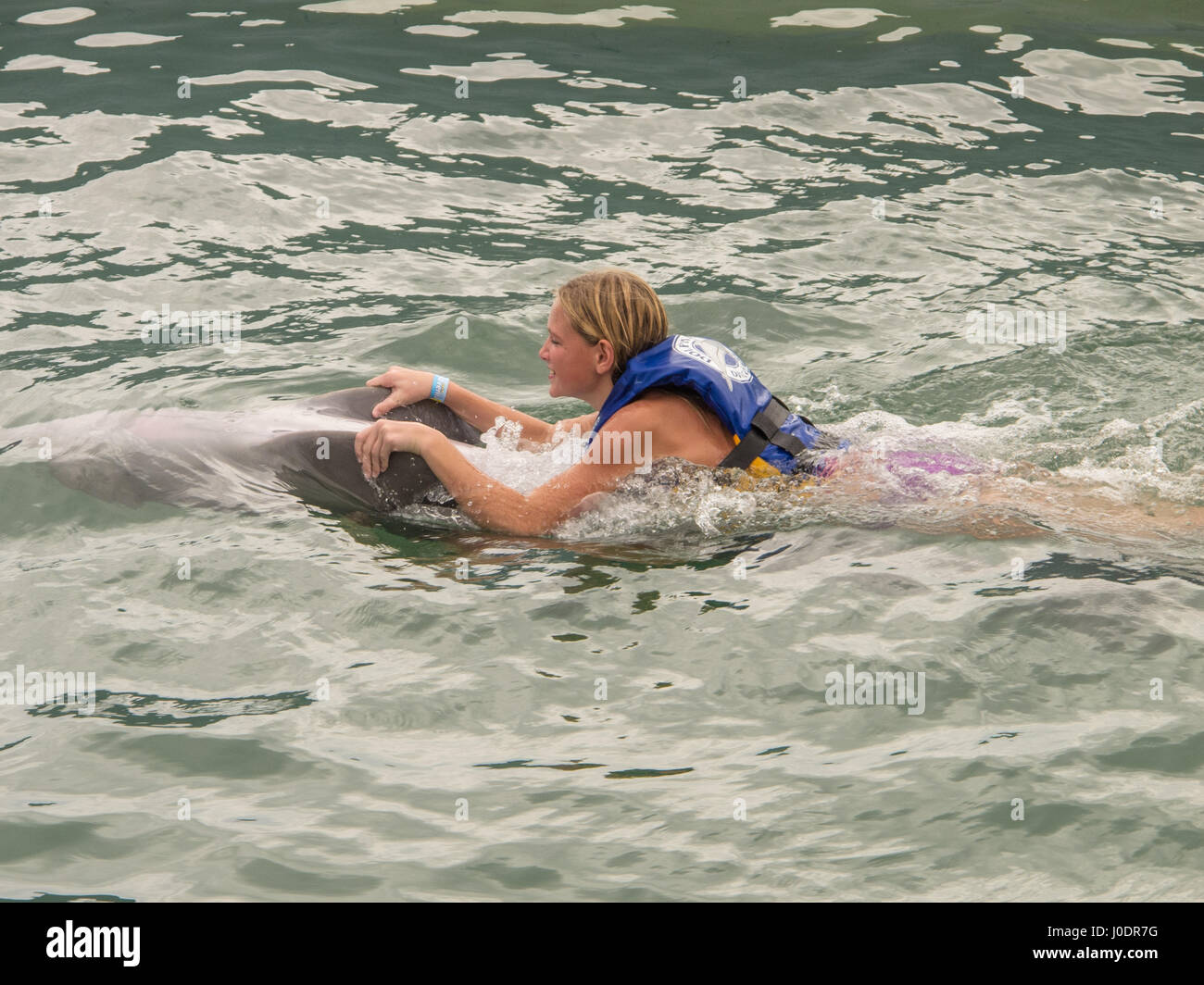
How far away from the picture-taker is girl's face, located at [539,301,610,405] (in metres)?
6.04

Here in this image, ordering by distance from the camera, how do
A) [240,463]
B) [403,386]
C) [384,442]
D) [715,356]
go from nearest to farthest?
[384,442], [715,356], [240,463], [403,386]

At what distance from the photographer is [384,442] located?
577cm

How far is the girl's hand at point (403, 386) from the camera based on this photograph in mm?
6262

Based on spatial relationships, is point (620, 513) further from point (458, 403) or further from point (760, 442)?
point (458, 403)

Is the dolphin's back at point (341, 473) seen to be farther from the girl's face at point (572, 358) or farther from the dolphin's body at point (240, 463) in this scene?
the girl's face at point (572, 358)

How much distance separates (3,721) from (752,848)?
268 centimetres

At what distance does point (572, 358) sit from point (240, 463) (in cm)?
164

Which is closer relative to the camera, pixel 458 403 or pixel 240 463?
pixel 240 463

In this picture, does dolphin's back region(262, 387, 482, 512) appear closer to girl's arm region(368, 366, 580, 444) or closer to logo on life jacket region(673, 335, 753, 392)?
girl's arm region(368, 366, 580, 444)

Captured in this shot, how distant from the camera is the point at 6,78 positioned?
11.4 metres

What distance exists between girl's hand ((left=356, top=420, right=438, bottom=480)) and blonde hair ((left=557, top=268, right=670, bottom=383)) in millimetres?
879

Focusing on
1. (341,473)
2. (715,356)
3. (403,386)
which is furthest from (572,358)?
(341,473)
